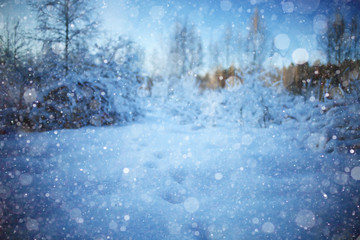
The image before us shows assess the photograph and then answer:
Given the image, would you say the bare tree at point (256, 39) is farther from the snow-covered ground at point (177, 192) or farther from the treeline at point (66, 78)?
the snow-covered ground at point (177, 192)

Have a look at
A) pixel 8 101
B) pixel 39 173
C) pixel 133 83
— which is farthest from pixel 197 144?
pixel 8 101

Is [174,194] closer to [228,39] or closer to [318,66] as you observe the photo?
[318,66]

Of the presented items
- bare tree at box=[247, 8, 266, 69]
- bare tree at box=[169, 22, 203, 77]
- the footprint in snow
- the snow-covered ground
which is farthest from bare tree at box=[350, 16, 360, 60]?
bare tree at box=[169, 22, 203, 77]

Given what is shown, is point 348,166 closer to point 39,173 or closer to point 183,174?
point 183,174

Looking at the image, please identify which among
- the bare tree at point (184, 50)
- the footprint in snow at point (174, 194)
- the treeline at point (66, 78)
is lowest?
the footprint in snow at point (174, 194)

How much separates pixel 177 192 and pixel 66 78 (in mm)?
4731

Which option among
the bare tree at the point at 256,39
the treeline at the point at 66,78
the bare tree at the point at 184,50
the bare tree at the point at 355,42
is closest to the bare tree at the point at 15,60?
the treeline at the point at 66,78

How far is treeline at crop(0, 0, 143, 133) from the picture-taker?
4.16 meters

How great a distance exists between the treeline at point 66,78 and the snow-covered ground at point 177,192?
1763 millimetres

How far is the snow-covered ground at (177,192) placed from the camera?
1.16 meters

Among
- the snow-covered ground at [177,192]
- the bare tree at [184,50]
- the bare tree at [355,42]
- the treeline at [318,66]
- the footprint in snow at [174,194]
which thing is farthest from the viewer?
the bare tree at [184,50]

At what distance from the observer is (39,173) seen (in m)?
1.77

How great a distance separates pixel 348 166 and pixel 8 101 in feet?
24.7

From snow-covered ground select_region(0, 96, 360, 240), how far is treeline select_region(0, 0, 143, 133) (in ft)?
5.78
